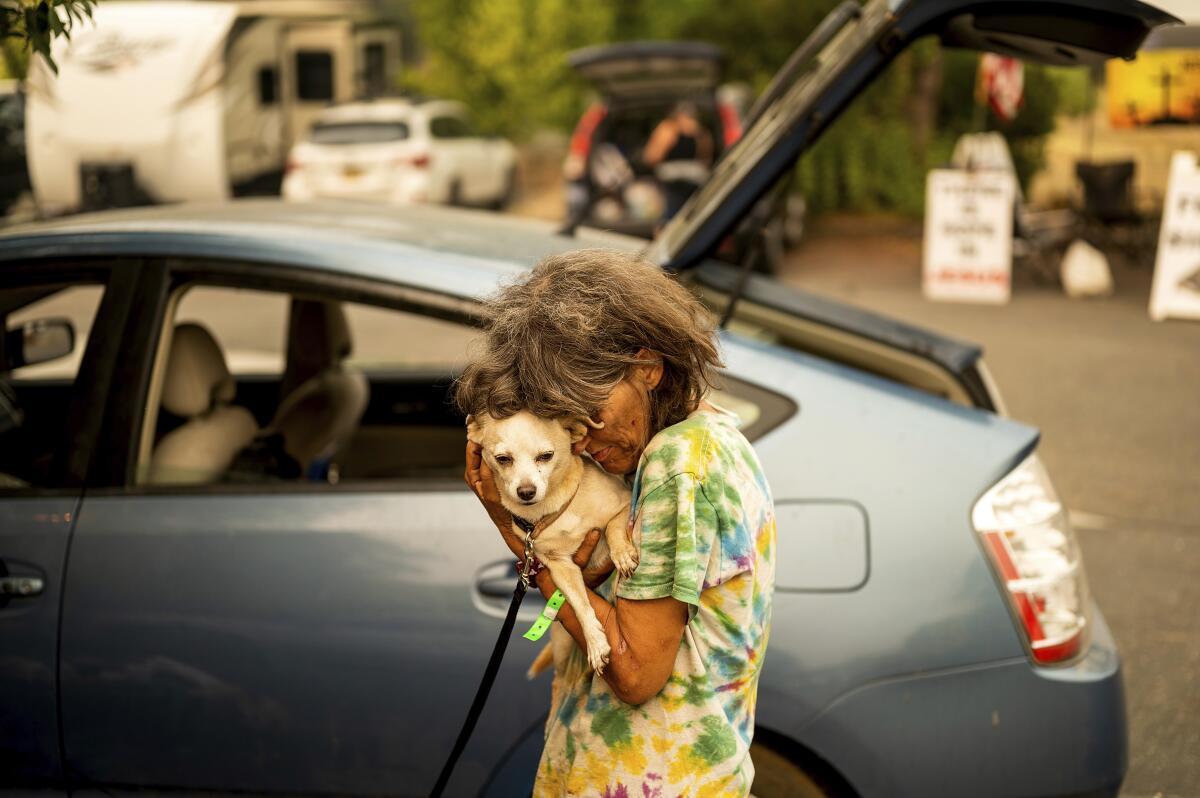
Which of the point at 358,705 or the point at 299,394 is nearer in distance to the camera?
the point at 358,705

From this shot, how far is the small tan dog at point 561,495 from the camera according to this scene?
1856 mm

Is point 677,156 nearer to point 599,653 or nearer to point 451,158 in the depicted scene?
point 451,158

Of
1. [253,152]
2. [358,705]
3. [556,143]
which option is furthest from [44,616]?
[556,143]

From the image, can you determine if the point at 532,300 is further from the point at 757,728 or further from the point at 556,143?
the point at 556,143

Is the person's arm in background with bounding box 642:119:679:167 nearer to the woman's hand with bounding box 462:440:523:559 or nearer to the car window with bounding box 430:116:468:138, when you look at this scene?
the car window with bounding box 430:116:468:138

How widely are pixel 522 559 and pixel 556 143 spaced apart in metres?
26.9

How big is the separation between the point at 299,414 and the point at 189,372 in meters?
0.51

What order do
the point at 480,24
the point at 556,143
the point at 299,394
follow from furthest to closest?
the point at 556,143 → the point at 480,24 → the point at 299,394

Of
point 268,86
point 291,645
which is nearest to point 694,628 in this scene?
point 291,645

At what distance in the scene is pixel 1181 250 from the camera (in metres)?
8.04

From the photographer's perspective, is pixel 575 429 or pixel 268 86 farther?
pixel 268 86

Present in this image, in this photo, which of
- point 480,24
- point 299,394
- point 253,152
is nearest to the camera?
point 299,394

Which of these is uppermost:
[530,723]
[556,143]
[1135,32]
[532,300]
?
[1135,32]

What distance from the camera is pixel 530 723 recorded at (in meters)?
2.80
